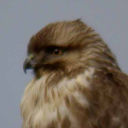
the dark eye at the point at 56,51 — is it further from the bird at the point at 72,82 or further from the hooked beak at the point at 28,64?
the hooked beak at the point at 28,64

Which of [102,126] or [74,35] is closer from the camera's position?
[102,126]

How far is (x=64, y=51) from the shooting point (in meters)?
7.82

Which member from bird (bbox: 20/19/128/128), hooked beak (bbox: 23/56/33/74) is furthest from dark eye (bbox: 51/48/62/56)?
hooked beak (bbox: 23/56/33/74)

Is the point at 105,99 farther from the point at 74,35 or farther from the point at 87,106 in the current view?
the point at 74,35

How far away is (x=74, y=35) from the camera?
25.8 ft

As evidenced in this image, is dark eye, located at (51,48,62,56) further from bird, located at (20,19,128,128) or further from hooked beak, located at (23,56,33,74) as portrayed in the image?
hooked beak, located at (23,56,33,74)

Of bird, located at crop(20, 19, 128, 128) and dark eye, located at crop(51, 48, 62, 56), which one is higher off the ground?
dark eye, located at crop(51, 48, 62, 56)

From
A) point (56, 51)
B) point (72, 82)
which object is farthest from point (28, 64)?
point (72, 82)

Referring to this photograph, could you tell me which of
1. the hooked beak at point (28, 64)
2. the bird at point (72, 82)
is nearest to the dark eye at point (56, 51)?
the bird at point (72, 82)

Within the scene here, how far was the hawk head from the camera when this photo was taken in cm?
773

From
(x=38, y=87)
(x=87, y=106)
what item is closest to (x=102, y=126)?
(x=87, y=106)

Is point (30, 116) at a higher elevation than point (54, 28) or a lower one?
lower

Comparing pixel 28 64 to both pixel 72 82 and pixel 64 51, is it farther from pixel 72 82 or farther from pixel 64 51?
pixel 72 82

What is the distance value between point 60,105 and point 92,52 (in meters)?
0.63
